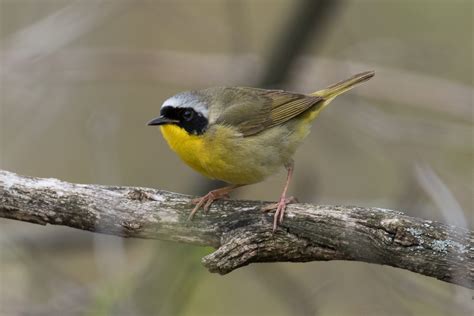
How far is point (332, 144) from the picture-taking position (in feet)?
26.8

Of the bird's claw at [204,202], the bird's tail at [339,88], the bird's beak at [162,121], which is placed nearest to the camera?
the bird's claw at [204,202]

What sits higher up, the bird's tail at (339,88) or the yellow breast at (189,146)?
the bird's tail at (339,88)

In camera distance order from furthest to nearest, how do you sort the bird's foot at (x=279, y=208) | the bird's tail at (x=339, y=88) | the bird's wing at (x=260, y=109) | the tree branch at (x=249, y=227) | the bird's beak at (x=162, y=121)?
the bird's tail at (x=339, y=88)
the bird's wing at (x=260, y=109)
the bird's beak at (x=162, y=121)
the bird's foot at (x=279, y=208)
the tree branch at (x=249, y=227)

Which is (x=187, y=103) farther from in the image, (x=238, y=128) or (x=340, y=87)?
(x=340, y=87)

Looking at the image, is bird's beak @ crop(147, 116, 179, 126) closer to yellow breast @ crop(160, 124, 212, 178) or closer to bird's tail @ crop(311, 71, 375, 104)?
yellow breast @ crop(160, 124, 212, 178)

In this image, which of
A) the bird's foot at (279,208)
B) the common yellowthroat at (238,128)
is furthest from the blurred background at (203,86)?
the bird's foot at (279,208)

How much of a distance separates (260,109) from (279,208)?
5.04 ft

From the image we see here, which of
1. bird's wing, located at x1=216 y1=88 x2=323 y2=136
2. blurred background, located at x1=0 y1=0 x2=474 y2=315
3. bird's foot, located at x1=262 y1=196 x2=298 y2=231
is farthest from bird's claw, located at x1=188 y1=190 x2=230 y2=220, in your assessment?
bird's wing, located at x1=216 y1=88 x2=323 y2=136

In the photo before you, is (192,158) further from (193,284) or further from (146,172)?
(146,172)

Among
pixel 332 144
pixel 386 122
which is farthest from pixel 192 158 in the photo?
pixel 332 144

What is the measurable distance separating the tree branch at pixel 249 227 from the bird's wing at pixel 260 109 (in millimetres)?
1084

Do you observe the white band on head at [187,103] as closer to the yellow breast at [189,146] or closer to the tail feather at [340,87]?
the yellow breast at [189,146]

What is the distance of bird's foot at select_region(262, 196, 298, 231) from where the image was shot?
390 cm

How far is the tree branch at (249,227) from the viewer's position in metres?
3.62
